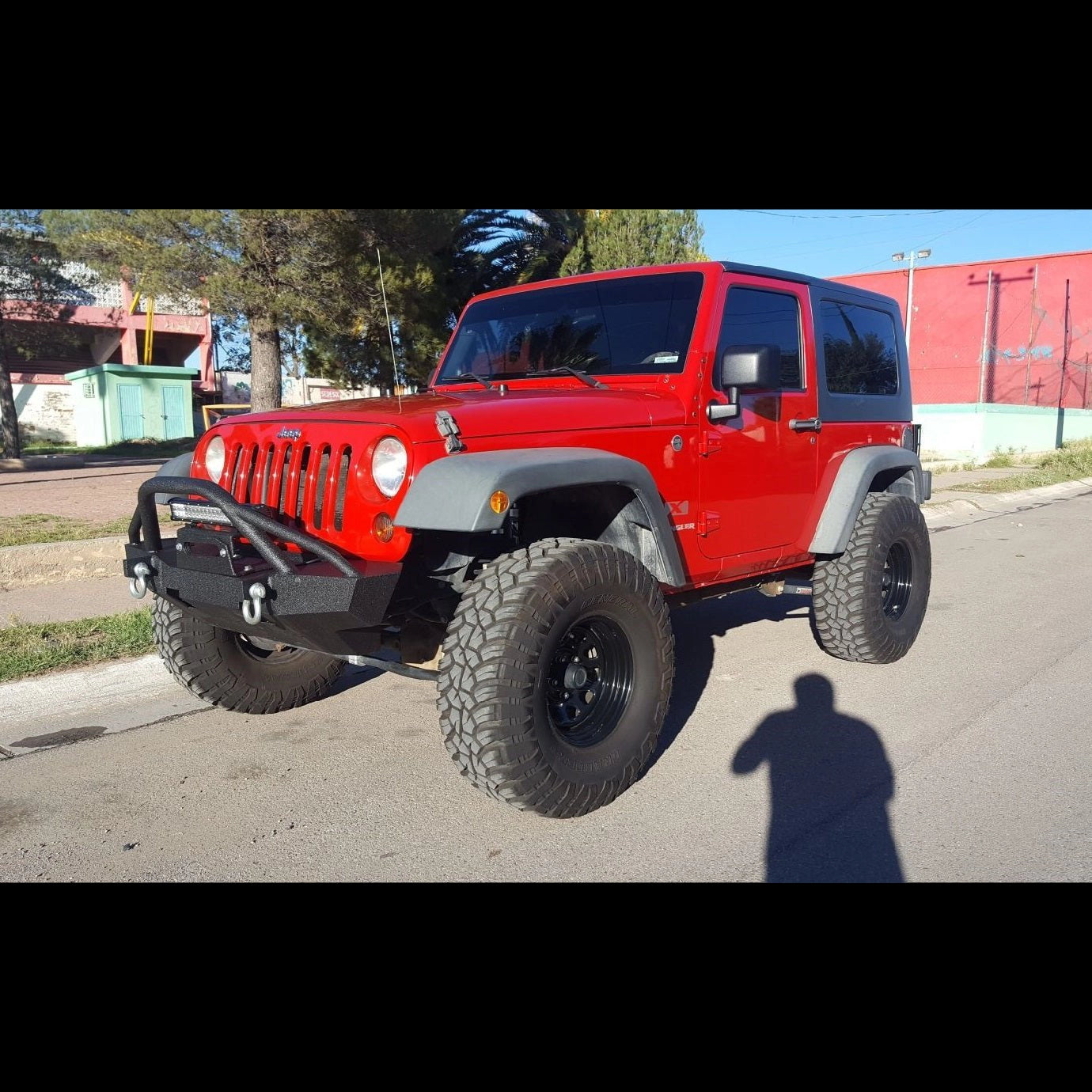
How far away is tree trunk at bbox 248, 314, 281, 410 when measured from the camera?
13.5 m

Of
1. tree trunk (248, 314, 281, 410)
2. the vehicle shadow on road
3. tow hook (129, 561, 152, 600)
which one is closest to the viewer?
the vehicle shadow on road

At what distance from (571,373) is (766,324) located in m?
1.06

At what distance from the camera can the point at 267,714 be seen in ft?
15.2

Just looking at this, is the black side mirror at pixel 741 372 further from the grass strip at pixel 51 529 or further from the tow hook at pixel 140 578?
the grass strip at pixel 51 529

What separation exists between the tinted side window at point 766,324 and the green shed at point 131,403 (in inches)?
1083

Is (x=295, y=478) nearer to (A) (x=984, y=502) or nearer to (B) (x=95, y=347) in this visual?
(A) (x=984, y=502)

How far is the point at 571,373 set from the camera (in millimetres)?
4309

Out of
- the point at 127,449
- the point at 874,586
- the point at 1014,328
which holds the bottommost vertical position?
the point at 127,449

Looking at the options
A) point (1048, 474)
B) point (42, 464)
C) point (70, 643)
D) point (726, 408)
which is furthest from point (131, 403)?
point (726, 408)

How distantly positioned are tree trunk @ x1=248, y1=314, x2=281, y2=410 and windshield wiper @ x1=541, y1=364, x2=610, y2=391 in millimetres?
9793

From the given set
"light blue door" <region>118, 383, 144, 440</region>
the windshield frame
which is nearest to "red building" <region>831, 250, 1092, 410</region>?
"light blue door" <region>118, 383, 144, 440</region>

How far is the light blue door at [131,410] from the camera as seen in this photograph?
93.9 ft

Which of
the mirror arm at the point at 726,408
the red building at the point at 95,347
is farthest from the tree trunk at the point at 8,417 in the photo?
the mirror arm at the point at 726,408

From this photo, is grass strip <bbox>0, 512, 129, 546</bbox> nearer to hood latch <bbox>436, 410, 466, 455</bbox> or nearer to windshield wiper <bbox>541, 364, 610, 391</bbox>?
windshield wiper <bbox>541, 364, 610, 391</bbox>
